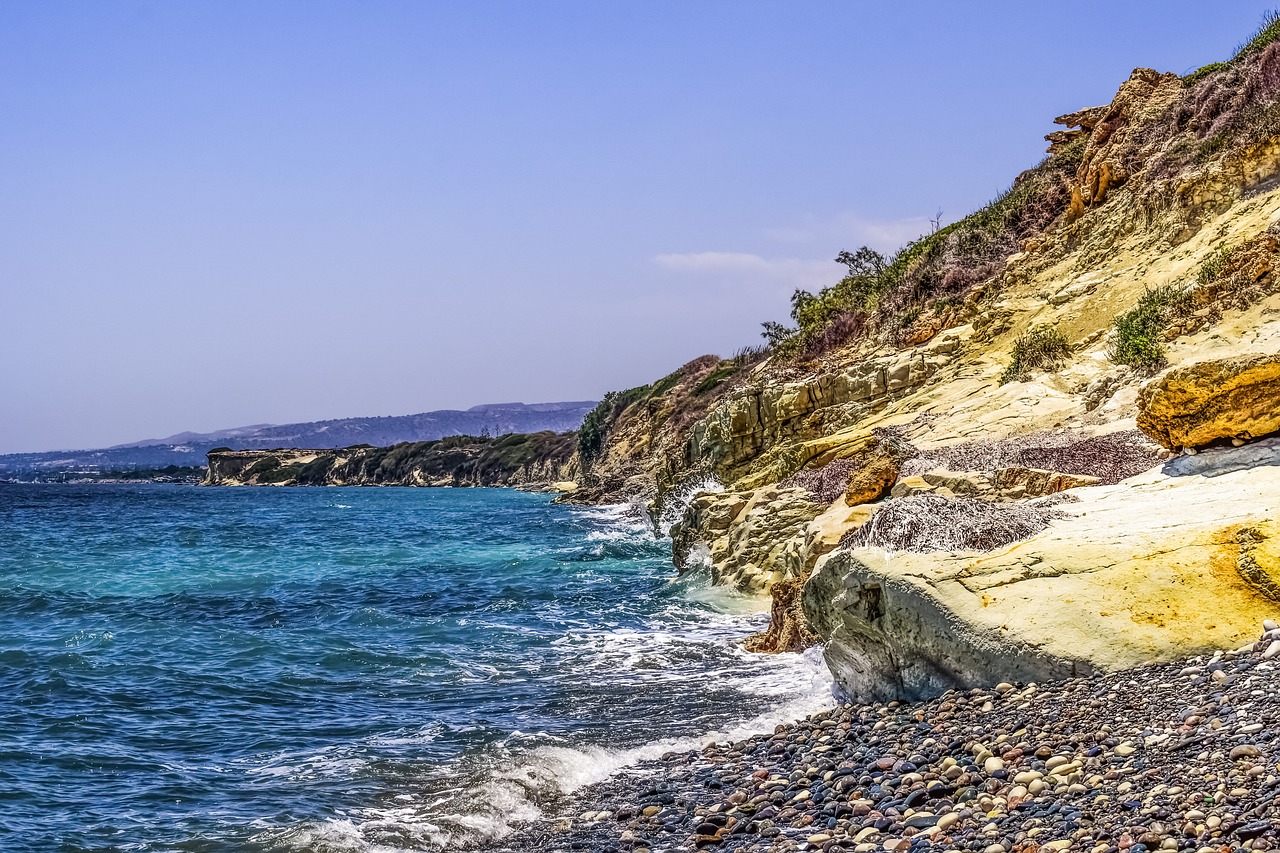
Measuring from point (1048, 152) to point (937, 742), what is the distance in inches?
1372

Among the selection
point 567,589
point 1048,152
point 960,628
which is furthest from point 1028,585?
point 1048,152

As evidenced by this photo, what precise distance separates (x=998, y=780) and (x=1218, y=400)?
21.6 feet

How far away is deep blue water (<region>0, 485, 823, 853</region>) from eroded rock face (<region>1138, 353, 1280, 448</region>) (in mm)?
5535

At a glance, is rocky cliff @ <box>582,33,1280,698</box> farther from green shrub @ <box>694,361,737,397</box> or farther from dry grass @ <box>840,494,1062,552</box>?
green shrub @ <box>694,361,737,397</box>

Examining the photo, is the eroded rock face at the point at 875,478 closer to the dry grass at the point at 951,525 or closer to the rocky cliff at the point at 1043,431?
the rocky cliff at the point at 1043,431

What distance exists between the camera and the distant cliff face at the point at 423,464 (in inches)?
5113

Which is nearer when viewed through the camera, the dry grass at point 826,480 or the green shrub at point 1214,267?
Result: the green shrub at point 1214,267

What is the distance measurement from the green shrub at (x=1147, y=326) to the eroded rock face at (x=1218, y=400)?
7.60m

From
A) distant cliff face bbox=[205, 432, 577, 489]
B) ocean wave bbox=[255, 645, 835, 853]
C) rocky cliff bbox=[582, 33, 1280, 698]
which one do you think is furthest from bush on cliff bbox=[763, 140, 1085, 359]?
distant cliff face bbox=[205, 432, 577, 489]

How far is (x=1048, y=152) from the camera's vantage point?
3741 centimetres

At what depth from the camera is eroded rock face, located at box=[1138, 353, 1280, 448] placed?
1099 cm

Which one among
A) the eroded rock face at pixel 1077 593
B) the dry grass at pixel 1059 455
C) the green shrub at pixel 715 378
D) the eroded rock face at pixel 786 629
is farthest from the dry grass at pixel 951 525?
the green shrub at pixel 715 378

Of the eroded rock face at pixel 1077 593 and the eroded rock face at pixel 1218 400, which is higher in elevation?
the eroded rock face at pixel 1218 400

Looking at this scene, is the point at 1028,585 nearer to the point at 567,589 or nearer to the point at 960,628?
the point at 960,628
